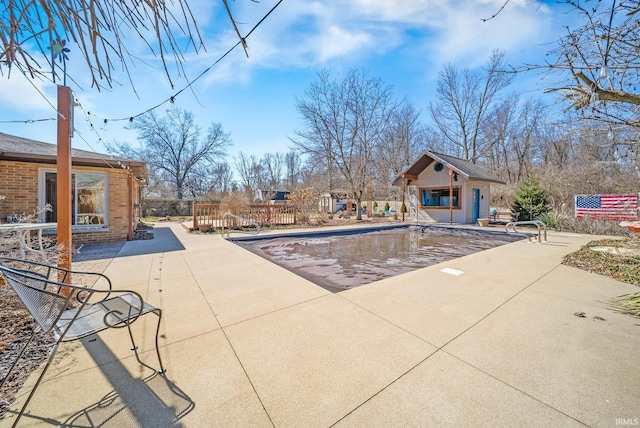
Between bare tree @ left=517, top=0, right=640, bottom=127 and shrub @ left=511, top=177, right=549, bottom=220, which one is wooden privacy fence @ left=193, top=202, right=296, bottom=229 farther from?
shrub @ left=511, top=177, right=549, bottom=220

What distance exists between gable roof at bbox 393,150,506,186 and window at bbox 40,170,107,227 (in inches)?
560

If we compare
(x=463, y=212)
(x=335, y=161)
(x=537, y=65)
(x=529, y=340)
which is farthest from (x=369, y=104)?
(x=529, y=340)

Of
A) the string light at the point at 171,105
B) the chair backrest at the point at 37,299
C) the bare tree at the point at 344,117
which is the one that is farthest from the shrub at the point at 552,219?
the chair backrest at the point at 37,299

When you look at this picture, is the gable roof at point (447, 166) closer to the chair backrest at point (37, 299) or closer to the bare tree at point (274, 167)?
the chair backrest at point (37, 299)

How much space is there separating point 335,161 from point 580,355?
16.7 m

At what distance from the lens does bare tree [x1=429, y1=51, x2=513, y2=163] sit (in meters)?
22.5

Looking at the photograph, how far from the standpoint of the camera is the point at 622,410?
5.21ft

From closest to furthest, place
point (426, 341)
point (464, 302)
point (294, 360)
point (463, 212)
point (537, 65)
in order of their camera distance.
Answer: point (294, 360) → point (426, 341) → point (537, 65) → point (464, 302) → point (463, 212)

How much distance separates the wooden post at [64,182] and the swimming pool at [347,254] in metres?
3.19

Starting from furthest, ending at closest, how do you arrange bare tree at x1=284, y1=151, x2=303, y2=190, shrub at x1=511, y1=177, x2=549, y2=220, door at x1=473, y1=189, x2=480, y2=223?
bare tree at x1=284, y1=151, x2=303, y2=190 < door at x1=473, y1=189, x2=480, y2=223 < shrub at x1=511, y1=177, x2=549, y2=220

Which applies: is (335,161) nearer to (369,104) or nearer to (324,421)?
(369,104)

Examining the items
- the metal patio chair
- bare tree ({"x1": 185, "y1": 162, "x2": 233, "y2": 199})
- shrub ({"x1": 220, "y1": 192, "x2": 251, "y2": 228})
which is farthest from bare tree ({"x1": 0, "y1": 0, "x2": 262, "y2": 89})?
bare tree ({"x1": 185, "y1": 162, "x2": 233, "y2": 199})

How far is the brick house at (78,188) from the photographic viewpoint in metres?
6.49

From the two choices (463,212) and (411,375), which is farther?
(463,212)
